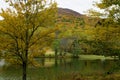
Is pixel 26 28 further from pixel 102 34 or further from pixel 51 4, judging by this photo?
pixel 102 34

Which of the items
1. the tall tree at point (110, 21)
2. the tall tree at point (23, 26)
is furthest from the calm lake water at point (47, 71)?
the tall tree at point (23, 26)

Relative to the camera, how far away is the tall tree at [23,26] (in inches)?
825

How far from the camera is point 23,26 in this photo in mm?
20922

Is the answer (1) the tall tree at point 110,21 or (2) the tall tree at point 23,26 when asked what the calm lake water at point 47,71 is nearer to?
(1) the tall tree at point 110,21

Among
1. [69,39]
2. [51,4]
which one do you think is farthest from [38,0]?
[69,39]

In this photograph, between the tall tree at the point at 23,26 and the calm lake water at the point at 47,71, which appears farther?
the calm lake water at the point at 47,71

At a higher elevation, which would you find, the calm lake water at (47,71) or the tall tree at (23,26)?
the tall tree at (23,26)

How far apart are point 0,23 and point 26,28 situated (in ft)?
6.65

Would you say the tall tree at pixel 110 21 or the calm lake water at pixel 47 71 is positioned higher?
the tall tree at pixel 110 21

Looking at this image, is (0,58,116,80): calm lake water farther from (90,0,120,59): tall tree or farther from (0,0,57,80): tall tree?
(0,0,57,80): tall tree

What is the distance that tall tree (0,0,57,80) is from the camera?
20953mm

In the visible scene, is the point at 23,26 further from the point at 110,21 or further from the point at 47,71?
the point at 47,71

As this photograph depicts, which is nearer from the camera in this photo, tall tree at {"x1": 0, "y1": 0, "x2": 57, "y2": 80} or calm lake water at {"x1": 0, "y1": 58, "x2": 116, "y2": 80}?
tall tree at {"x1": 0, "y1": 0, "x2": 57, "y2": 80}

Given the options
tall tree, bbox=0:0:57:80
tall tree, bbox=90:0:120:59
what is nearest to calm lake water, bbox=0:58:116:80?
tall tree, bbox=90:0:120:59
